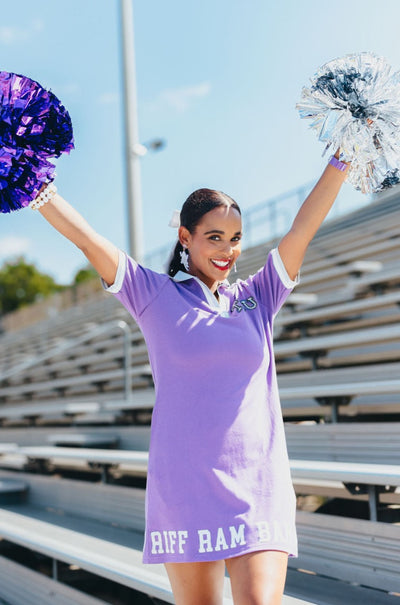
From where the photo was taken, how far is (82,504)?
3695 mm

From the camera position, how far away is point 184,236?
4.95 ft

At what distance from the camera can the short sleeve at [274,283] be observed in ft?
4.81

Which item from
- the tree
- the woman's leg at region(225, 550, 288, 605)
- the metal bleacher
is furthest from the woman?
the tree

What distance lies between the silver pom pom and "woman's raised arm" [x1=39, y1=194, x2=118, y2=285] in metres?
0.51

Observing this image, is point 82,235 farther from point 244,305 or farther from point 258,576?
point 258,576

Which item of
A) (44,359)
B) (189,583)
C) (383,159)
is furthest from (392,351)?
(44,359)

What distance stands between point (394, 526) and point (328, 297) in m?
3.09

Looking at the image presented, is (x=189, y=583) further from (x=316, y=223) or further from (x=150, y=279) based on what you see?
(x=316, y=223)

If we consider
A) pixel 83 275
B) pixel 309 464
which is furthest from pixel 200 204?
pixel 83 275

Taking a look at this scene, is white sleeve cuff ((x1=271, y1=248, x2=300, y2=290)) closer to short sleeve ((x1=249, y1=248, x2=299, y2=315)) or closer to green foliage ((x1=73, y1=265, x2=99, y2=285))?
short sleeve ((x1=249, y1=248, x2=299, y2=315))

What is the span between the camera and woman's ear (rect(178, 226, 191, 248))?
150 centimetres

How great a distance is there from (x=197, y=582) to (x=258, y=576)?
129mm

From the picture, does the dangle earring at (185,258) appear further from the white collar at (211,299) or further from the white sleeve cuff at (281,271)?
the white sleeve cuff at (281,271)

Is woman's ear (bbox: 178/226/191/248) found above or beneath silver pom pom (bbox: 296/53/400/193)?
beneath
